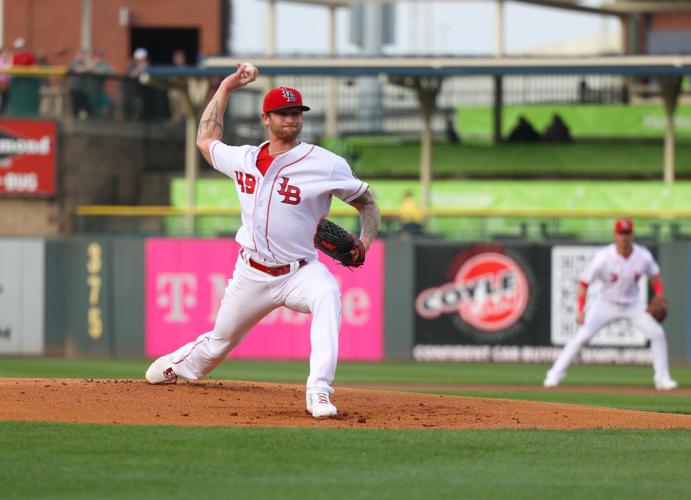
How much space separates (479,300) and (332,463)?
14692mm

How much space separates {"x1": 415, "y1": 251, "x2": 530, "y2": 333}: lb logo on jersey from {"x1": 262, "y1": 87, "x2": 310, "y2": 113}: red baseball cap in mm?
13419

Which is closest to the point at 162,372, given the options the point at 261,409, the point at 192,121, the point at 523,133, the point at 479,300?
the point at 261,409

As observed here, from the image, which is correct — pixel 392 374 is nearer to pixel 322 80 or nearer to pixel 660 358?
pixel 660 358

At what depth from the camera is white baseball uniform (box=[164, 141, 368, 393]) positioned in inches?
320

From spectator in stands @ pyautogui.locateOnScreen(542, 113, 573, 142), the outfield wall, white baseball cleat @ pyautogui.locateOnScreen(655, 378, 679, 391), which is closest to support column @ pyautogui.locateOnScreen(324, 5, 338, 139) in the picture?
spectator in stands @ pyautogui.locateOnScreen(542, 113, 573, 142)

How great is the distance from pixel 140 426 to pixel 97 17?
27.7 meters

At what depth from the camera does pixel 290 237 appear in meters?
8.26

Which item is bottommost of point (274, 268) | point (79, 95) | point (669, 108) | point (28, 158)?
point (274, 268)

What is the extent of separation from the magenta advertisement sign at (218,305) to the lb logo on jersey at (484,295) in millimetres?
829

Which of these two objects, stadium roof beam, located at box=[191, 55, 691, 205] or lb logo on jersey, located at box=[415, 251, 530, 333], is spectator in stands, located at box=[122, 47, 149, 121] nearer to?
stadium roof beam, located at box=[191, 55, 691, 205]

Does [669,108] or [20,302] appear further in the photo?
[669,108]

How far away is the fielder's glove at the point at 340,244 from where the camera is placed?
325 inches

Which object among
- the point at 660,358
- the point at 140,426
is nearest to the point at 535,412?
the point at 140,426

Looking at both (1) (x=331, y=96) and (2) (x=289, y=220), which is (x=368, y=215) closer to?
(2) (x=289, y=220)
